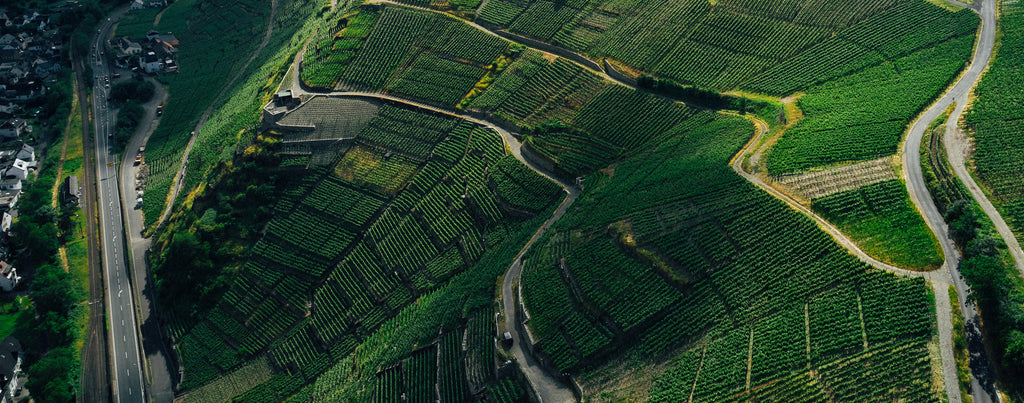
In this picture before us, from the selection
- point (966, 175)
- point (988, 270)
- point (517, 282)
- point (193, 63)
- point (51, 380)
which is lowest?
point (988, 270)

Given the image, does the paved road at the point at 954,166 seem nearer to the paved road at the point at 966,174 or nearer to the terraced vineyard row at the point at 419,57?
the paved road at the point at 966,174

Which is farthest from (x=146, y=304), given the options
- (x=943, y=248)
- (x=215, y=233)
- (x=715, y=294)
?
(x=943, y=248)

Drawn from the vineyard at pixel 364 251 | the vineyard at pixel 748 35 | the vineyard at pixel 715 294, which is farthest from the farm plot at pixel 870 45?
the vineyard at pixel 364 251

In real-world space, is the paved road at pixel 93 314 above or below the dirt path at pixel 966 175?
above

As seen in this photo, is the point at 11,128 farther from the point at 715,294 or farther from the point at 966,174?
the point at 966,174

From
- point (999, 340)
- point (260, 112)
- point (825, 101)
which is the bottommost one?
point (999, 340)

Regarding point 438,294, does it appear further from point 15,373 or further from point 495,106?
point 15,373

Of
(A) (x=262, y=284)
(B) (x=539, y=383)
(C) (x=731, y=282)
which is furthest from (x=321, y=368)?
(C) (x=731, y=282)
